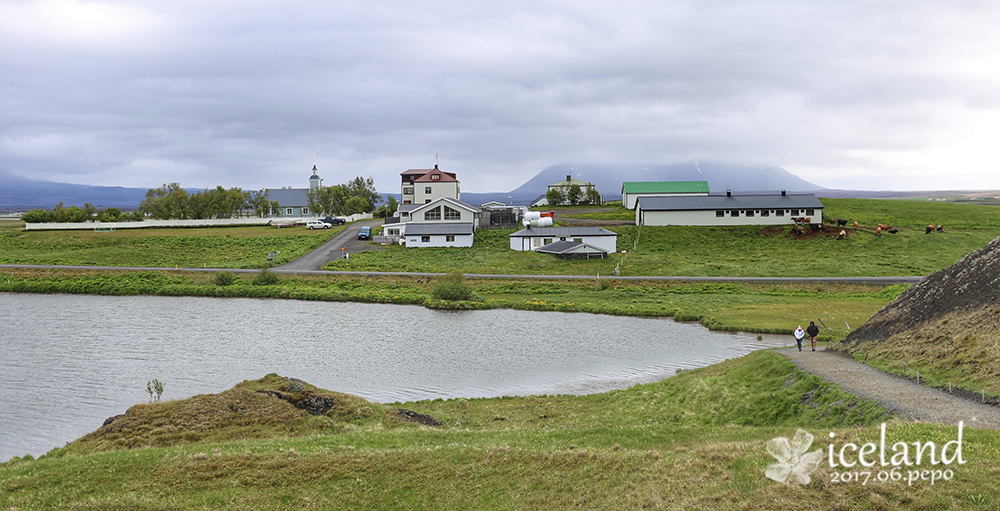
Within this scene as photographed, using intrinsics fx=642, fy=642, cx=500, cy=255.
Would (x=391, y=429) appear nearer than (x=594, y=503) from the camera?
No

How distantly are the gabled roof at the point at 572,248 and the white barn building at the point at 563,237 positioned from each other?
1358 mm

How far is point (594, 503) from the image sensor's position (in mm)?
11734

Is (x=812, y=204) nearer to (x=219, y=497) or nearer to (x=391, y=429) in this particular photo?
(x=391, y=429)

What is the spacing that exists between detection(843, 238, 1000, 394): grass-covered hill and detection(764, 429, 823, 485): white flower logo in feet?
27.1

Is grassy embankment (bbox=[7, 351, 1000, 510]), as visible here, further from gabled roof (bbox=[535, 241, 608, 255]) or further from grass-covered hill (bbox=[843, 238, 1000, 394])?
gabled roof (bbox=[535, 241, 608, 255])

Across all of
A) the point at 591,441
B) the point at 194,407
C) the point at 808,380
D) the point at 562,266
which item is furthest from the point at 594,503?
the point at 562,266

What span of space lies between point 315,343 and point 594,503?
91.9 feet

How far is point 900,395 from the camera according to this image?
18000 millimetres

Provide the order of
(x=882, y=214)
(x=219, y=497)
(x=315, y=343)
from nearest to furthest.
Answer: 1. (x=219, y=497)
2. (x=315, y=343)
3. (x=882, y=214)

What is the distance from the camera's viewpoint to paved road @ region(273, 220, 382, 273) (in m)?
66.8

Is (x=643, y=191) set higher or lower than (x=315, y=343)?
higher

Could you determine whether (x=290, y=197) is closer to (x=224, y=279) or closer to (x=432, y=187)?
(x=432, y=187)

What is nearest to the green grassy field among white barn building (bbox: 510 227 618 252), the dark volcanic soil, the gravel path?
white barn building (bbox: 510 227 618 252)

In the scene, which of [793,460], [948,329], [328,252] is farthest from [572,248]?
[793,460]
